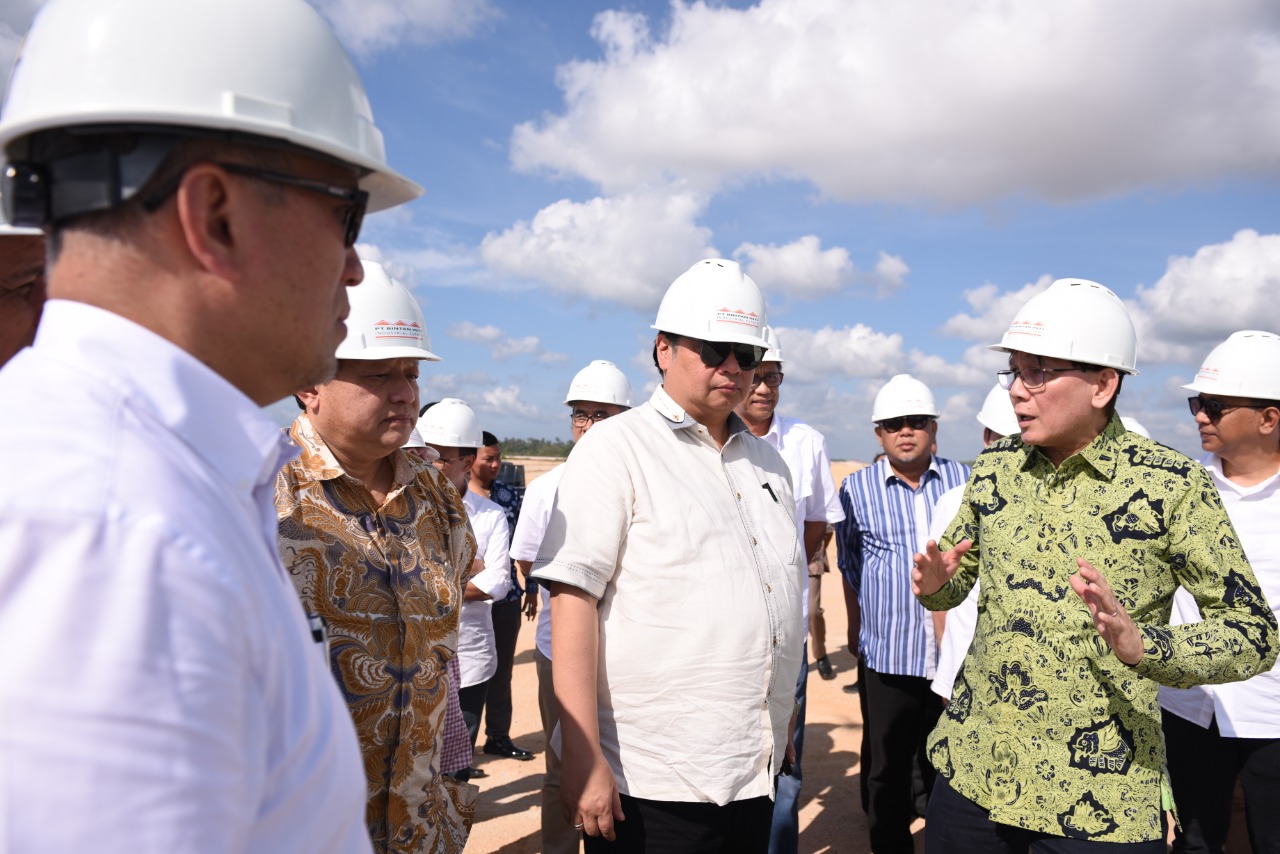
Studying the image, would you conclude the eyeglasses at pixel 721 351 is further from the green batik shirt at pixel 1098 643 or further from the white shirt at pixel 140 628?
the white shirt at pixel 140 628

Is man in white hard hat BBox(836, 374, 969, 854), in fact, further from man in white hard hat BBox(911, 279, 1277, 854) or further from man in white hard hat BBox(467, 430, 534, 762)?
man in white hard hat BBox(467, 430, 534, 762)

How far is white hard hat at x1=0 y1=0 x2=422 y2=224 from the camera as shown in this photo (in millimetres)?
971

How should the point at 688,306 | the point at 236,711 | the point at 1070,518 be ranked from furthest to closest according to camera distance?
1. the point at 688,306
2. the point at 1070,518
3. the point at 236,711

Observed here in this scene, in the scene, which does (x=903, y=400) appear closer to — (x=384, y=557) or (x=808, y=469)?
(x=808, y=469)

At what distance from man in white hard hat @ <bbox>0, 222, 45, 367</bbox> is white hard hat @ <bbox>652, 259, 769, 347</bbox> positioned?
1.89 metres

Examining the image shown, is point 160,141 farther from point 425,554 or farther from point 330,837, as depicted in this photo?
point 425,554

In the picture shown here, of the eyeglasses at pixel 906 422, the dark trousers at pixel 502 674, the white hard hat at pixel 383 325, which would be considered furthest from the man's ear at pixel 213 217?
the dark trousers at pixel 502 674

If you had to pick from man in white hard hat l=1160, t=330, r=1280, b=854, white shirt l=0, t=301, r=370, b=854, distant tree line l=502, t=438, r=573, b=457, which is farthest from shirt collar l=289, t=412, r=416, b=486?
distant tree line l=502, t=438, r=573, b=457

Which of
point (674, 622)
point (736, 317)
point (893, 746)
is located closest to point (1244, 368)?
point (893, 746)

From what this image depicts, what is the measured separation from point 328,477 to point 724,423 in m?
1.43

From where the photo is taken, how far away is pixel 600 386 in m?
6.83

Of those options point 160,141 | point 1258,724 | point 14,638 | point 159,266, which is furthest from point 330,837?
point 1258,724

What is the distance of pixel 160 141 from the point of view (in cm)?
98

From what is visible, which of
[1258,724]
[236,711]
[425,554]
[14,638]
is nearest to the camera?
[14,638]
